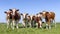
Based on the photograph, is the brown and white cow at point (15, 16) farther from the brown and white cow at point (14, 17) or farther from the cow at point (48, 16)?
the cow at point (48, 16)

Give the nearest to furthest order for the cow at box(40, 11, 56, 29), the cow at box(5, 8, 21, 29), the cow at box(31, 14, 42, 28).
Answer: the cow at box(5, 8, 21, 29), the cow at box(40, 11, 56, 29), the cow at box(31, 14, 42, 28)

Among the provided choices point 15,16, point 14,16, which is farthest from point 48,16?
point 14,16

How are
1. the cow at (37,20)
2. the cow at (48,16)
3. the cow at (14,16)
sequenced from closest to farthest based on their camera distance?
1. the cow at (14,16)
2. the cow at (48,16)
3. the cow at (37,20)

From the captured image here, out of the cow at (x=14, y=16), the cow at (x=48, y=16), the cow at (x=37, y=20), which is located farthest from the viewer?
the cow at (x=37, y=20)

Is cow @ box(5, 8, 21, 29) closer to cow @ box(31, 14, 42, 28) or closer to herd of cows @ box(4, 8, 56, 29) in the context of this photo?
herd of cows @ box(4, 8, 56, 29)

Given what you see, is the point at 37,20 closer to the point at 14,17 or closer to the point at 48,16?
the point at 48,16

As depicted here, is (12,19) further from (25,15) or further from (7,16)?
(25,15)

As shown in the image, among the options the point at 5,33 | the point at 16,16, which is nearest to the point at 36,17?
the point at 16,16

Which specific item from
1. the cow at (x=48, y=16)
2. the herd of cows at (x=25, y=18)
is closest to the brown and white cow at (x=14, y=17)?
the herd of cows at (x=25, y=18)

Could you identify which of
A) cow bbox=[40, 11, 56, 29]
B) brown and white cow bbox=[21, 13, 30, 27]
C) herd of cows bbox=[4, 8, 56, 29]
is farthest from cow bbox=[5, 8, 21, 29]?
cow bbox=[40, 11, 56, 29]

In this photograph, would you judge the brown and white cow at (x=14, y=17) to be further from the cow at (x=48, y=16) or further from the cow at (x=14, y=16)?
the cow at (x=48, y=16)

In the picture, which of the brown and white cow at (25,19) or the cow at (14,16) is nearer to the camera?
the cow at (14,16)

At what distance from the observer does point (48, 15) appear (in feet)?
83.3

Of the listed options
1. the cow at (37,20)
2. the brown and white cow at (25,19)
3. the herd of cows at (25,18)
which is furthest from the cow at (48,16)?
the brown and white cow at (25,19)
